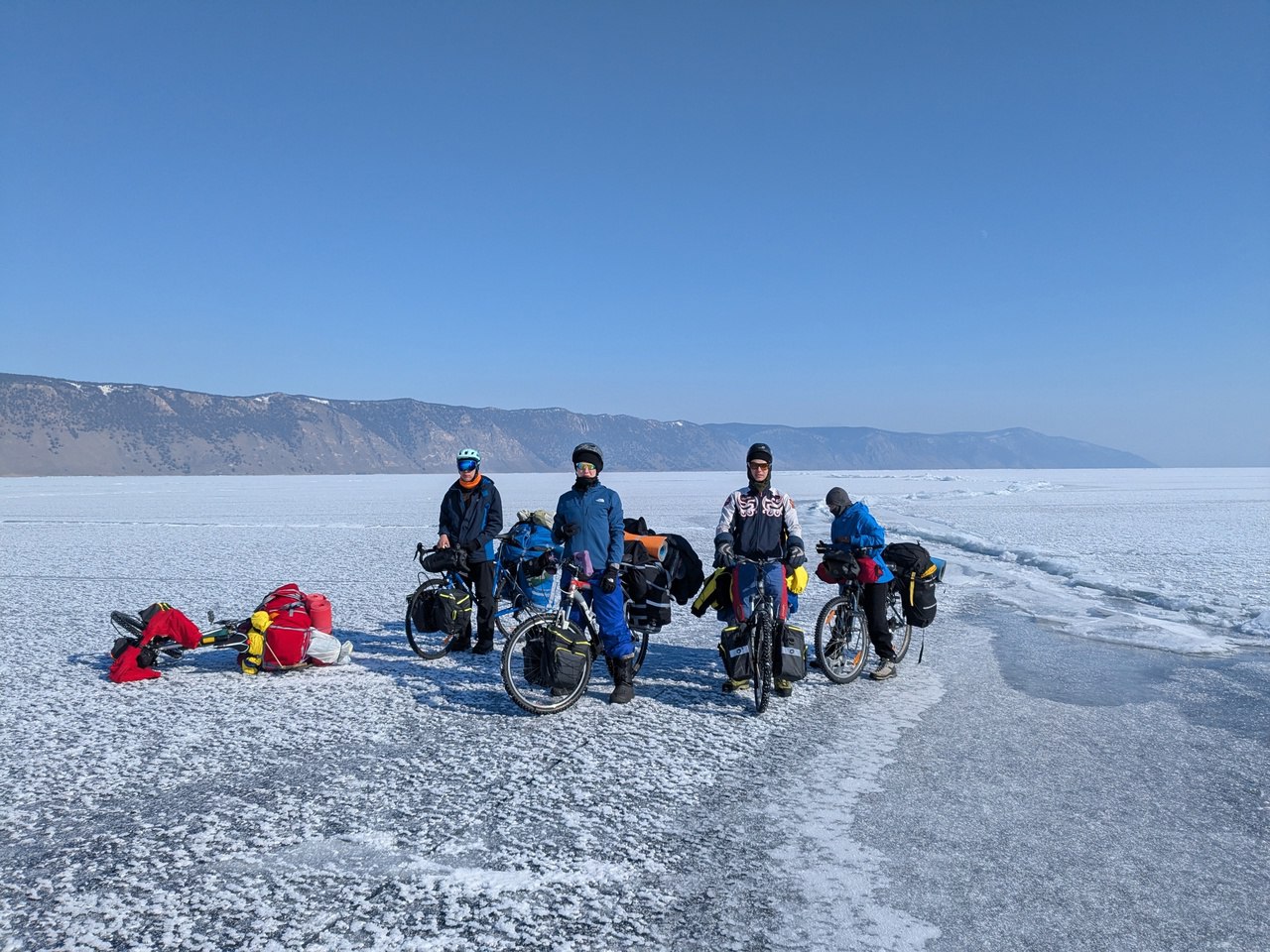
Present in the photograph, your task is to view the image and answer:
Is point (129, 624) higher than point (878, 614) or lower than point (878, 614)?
lower

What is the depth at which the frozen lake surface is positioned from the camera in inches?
120

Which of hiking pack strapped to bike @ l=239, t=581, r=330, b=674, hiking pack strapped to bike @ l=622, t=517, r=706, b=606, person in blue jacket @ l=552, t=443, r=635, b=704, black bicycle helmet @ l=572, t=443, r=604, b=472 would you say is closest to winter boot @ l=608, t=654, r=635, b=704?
person in blue jacket @ l=552, t=443, r=635, b=704

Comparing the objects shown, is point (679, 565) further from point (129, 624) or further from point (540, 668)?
point (129, 624)

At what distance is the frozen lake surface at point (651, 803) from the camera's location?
3041 mm

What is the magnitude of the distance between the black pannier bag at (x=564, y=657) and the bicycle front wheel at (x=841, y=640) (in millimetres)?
2112

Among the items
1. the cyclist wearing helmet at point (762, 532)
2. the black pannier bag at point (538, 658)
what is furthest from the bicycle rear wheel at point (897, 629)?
the black pannier bag at point (538, 658)

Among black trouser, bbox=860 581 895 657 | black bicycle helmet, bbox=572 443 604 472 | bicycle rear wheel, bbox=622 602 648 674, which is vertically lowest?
bicycle rear wheel, bbox=622 602 648 674

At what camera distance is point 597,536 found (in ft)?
19.2

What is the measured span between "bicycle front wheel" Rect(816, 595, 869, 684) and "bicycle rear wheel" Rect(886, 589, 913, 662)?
281 mm

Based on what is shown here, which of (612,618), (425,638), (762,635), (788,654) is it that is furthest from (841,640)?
(425,638)

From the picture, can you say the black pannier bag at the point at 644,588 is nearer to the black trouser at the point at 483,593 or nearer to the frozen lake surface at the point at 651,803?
the frozen lake surface at the point at 651,803

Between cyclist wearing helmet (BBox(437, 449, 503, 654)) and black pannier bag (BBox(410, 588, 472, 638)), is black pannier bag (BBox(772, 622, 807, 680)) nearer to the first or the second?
cyclist wearing helmet (BBox(437, 449, 503, 654))

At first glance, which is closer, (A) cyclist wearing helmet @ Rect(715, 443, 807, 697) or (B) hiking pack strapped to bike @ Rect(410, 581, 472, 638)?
(A) cyclist wearing helmet @ Rect(715, 443, 807, 697)

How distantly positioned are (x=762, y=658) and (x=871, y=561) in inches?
60.8
